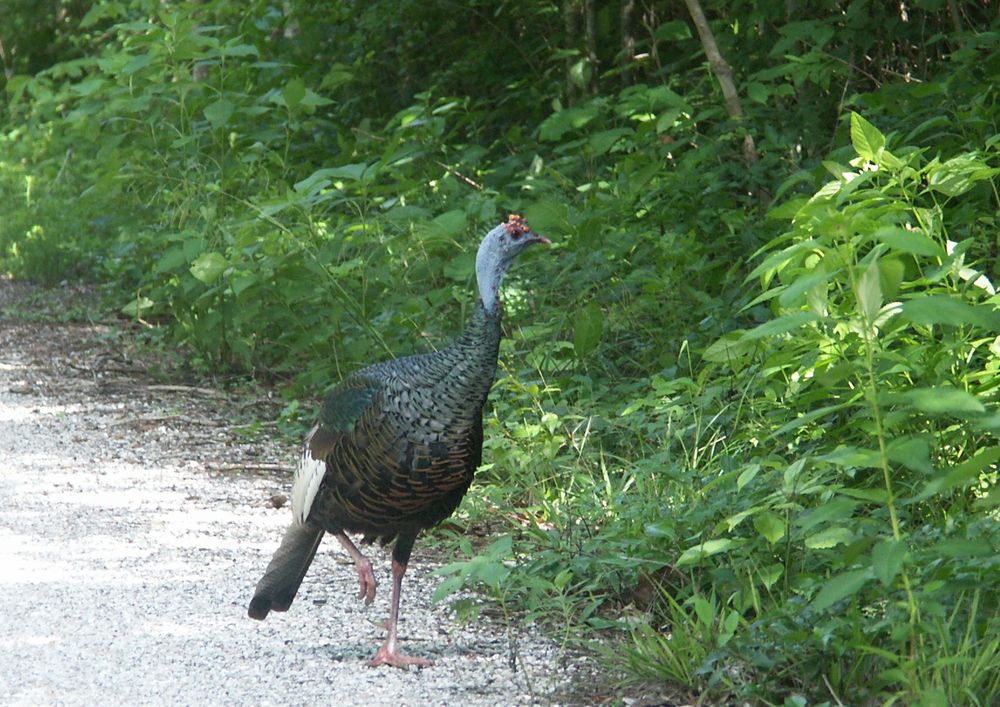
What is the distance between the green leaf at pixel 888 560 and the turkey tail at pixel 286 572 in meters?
2.05

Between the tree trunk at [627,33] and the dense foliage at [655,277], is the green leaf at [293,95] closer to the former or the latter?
the dense foliage at [655,277]

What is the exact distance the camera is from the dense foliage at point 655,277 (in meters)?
3.83

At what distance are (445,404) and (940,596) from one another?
5.31 ft

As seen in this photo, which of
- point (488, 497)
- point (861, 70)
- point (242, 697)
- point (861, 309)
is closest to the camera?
point (861, 309)

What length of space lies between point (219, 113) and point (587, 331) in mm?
2658

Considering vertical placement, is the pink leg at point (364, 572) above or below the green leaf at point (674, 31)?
below

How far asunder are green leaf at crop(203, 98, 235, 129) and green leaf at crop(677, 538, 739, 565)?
4.35 m

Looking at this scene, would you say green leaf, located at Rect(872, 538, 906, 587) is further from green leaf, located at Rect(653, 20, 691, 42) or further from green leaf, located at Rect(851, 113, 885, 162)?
green leaf, located at Rect(653, 20, 691, 42)

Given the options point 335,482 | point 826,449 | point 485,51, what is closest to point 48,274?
point 485,51

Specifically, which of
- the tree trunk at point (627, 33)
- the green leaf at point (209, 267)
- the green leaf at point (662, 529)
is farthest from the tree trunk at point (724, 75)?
the green leaf at point (662, 529)

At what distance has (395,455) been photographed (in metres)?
4.42

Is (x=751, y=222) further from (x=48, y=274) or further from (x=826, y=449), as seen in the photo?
(x=48, y=274)

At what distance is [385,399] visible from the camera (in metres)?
4.50

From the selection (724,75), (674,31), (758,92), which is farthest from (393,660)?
(674,31)
